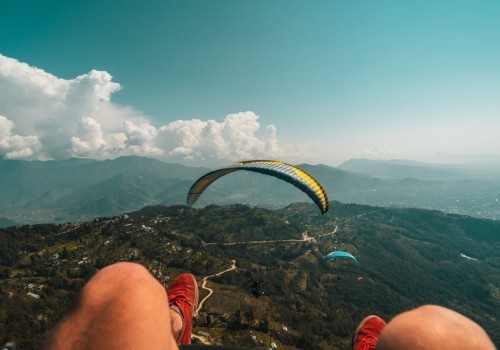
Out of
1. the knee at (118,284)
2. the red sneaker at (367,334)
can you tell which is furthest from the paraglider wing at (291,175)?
the knee at (118,284)

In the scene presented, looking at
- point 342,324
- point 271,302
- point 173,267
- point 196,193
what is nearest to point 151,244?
point 173,267

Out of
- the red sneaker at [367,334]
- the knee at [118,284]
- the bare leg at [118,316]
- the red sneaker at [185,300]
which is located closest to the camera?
the bare leg at [118,316]

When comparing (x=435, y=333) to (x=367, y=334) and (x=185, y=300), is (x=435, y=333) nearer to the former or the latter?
(x=367, y=334)

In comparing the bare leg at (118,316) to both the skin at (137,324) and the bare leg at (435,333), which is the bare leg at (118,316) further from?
the bare leg at (435,333)

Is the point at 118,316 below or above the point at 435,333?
above

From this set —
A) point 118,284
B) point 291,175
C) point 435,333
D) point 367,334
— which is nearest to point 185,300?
point 367,334
